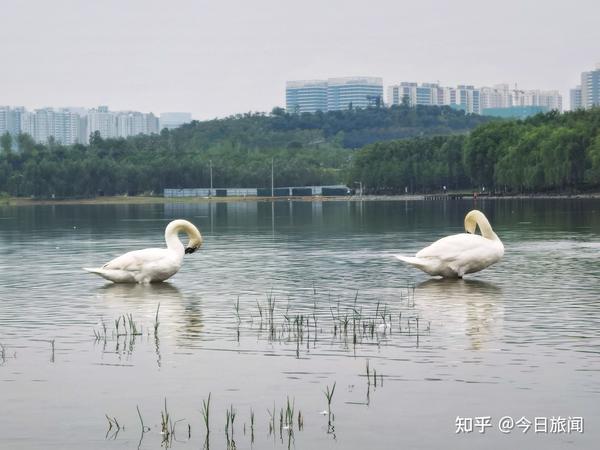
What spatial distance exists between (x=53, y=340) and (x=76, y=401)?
5396mm

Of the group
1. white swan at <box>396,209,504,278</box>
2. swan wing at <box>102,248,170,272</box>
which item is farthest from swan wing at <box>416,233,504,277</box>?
swan wing at <box>102,248,170,272</box>

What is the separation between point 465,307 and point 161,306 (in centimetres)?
697

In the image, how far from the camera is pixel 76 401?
1753 cm

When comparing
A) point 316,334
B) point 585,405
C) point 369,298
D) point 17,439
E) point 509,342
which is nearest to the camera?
point 17,439

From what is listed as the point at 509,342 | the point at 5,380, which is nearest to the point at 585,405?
the point at 509,342

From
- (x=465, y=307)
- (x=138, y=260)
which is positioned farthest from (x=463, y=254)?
(x=138, y=260)

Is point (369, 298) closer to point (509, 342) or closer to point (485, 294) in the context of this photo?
point (485, 294)

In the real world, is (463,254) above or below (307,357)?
above

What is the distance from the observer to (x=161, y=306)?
28.2 metres

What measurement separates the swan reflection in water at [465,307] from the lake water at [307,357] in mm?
58

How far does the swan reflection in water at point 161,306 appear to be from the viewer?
79.4 ft

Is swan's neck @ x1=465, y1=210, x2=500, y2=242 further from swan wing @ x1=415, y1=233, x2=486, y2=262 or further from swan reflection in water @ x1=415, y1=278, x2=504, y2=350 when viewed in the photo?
swan reflection in water @ x1=415, y1=278, x2=504, y2=350

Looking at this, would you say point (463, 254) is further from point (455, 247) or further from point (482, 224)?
point (482, 224)

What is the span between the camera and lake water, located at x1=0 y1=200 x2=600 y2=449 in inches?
625
